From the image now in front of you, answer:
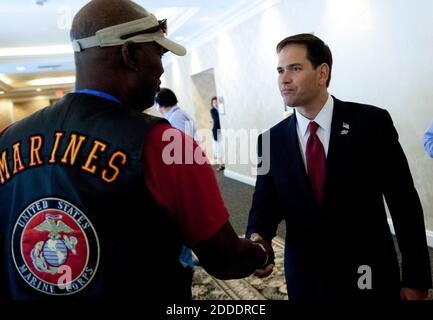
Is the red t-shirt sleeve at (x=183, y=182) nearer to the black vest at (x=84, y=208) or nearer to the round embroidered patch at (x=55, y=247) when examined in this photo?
the black vest at (x=84, y=208)

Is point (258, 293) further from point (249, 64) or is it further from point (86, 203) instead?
point (249, 64)

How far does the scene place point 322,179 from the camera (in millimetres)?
1426

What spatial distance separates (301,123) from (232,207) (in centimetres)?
427

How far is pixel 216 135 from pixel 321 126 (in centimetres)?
828

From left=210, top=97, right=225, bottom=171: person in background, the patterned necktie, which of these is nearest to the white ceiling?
left=210, top=97, right=225, bottom=171: person in background

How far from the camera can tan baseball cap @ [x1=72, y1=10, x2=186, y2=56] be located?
0.88 meters

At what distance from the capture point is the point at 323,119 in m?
1.49

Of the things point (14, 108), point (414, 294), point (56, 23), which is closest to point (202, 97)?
point (56, 23)

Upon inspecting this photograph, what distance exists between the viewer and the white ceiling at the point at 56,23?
5.97 metres

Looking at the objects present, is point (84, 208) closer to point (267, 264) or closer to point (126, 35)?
point (126, 35)

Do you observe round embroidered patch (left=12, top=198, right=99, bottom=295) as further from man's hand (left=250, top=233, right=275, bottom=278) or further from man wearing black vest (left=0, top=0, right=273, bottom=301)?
man's hand (left=250, top=233, right=275, bottom=278)

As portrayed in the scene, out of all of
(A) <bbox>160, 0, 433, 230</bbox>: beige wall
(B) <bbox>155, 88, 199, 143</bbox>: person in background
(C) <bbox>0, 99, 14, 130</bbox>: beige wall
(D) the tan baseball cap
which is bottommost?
(D) the tan baseball cap

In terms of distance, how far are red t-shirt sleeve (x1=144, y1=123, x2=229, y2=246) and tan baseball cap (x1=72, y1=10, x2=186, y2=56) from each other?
23 cm

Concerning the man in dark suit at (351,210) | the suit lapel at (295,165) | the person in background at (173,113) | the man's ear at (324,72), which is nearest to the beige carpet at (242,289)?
the person in background at (173,113)
